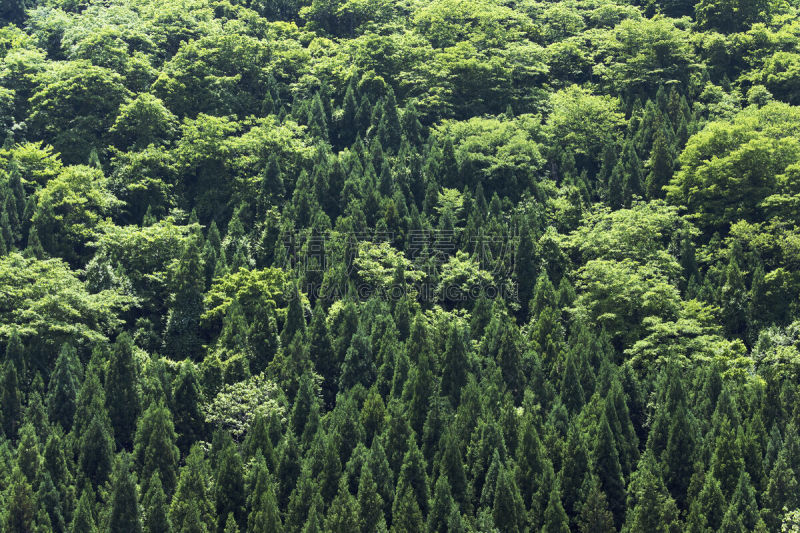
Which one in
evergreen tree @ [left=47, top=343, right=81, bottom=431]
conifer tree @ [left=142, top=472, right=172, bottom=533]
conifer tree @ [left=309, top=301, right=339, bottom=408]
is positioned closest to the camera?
conifer tree @ [left=142, top=472, right=172, bottom=533]

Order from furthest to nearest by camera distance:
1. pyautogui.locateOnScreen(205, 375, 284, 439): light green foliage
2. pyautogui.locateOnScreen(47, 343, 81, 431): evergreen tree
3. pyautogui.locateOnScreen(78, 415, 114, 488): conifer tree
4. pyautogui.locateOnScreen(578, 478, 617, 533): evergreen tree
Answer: pyautogui.locateOnScreen(205, 375, 284, 439): light green foliage
pyautogui.locateOnScreen(47, 343, 81, 431): evergreen tree
pyautogui.locateOnScreen(78, 415, 114, 488): conifer tree
pyautogui.locateOnScreen(578, 478, 617, 533): evergreen tree

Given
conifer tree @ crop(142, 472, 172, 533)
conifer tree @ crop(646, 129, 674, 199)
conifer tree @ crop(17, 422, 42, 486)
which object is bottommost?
conifer tree @ crop(142, 472, 172, 533)

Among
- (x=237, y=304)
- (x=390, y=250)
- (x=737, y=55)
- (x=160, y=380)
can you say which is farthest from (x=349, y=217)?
(x=737, y=55)

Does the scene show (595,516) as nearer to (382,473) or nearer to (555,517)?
(555,517)

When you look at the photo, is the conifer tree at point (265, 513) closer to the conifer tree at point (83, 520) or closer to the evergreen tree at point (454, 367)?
the conifer tree at point (83, 520)

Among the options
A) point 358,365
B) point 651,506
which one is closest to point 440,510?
point 651,506

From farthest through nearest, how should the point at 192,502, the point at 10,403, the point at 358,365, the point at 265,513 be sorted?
the point at 358,365, the point at 10,403, the point at 192,502, the point at 265,513

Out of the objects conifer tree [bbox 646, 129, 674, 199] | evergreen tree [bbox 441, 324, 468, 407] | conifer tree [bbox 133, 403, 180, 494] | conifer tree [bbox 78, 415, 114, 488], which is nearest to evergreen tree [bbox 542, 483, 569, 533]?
evergreen tree [bbox 441, 324, 468, 407]

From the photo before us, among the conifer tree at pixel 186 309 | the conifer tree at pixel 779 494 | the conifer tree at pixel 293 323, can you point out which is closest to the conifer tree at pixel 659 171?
the conifer tree at pixel 293 323

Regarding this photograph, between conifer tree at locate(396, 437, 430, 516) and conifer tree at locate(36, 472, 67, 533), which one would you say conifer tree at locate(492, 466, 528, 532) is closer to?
conifer tree at locate(396, 437, 430, 516)
